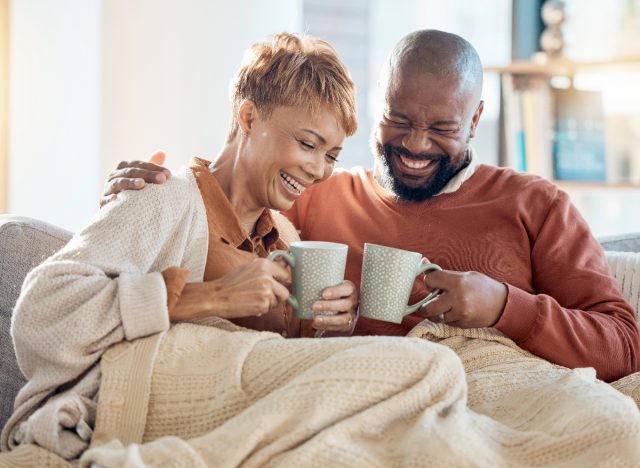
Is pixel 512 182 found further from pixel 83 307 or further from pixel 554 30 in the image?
pixel 554 30

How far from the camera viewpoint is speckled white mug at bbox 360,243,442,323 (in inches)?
63.2

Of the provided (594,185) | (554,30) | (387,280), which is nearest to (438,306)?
(387,280)

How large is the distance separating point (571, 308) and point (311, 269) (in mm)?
643

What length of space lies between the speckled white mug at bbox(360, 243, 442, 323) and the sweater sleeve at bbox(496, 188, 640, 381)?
24cm

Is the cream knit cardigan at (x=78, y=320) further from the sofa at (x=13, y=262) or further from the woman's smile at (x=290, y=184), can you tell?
the woman's smile at (x=290, y=184)

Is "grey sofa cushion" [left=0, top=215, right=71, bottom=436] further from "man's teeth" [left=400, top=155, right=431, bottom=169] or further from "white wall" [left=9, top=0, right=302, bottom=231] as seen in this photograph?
"white wall" [left=9, top=0, right=302, bottom=231]

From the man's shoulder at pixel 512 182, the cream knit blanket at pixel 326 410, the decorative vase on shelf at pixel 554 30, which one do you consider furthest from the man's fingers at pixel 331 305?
the decorative vase on shelf at pixel 554 30

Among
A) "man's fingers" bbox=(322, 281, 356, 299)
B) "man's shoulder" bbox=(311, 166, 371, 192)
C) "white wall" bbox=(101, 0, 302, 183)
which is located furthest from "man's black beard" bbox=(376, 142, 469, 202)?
"white wall" bbox=(101, 0, 302, 183)

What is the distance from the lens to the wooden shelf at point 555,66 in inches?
143

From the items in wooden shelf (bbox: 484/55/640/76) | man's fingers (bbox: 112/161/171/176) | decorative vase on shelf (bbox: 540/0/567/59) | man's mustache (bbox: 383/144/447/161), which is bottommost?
man's fingers (bbox: 112/161/171/176)

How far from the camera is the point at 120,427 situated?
140cm

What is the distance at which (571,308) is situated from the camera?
6.33 ft

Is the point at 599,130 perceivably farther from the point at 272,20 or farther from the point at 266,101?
the point at 266,101

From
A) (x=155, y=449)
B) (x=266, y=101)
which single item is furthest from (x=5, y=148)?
(x=155, y=449)
